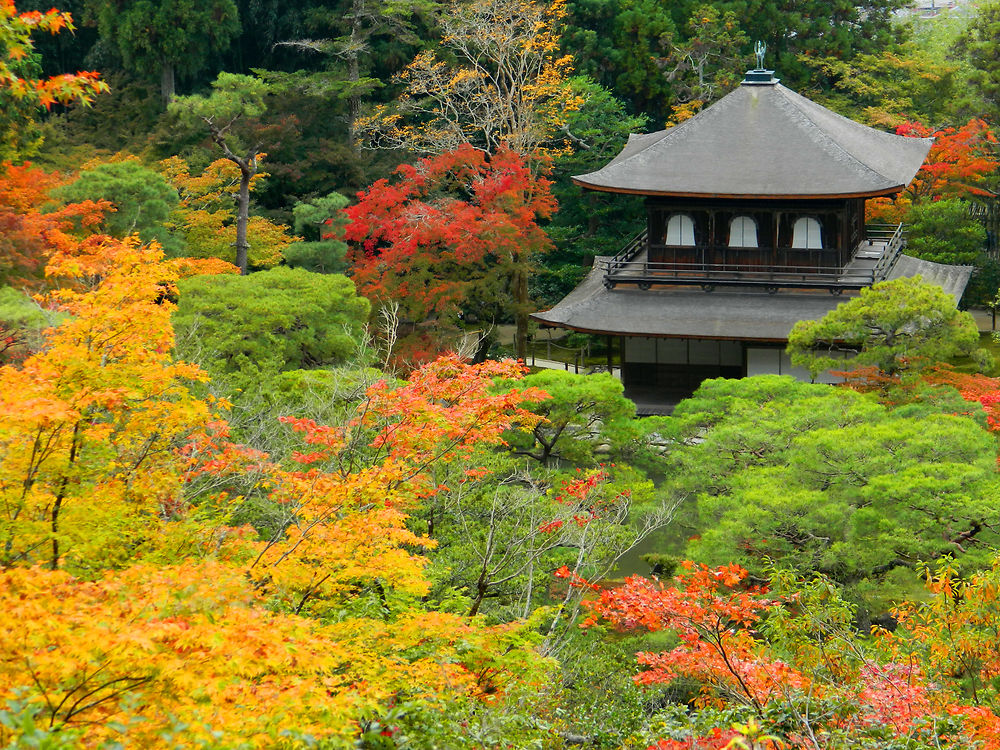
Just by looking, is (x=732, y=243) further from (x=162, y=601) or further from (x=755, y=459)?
(x=162, y=601)

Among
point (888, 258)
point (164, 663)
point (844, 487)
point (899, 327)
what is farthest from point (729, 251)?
point (164, 663)

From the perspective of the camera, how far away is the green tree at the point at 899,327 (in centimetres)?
1973

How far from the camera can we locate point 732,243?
2730cm

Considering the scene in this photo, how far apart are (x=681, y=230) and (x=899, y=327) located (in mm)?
8218

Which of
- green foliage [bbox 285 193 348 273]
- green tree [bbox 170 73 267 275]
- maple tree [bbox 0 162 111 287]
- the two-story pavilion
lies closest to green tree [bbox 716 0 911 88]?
the two-story pavilion

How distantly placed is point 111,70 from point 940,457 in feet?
111

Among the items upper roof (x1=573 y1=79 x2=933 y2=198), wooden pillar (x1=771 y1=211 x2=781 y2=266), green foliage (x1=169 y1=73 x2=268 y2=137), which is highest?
green foliage (x1=169 y1=73 x2=268 y2=137)

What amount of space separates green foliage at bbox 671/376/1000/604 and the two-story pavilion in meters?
7.52

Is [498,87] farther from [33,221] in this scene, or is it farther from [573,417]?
[573,417]

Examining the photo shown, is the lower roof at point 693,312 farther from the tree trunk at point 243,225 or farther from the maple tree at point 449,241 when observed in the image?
the tree trunk at point 243,225

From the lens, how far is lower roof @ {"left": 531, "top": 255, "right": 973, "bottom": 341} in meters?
25.2

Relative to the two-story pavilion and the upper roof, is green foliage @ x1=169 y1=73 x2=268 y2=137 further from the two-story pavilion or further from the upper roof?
the upper roof

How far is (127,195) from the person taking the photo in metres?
26.6

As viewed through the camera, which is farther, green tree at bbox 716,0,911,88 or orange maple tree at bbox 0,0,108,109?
green tree at bbox 716,0,911,88
